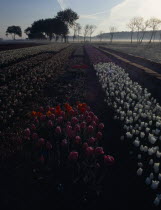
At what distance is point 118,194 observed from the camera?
168 inches

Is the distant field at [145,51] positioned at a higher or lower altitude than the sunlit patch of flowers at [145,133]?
lower

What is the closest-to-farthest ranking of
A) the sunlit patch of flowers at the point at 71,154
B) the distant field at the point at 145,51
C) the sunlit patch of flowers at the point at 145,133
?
the sunlit patch of flowers at the point at 71,154, the sunlit patch of flowers at the point at 145,133, the distant field at the point at 145,51

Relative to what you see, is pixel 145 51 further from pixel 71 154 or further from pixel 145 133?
pixel 71 154

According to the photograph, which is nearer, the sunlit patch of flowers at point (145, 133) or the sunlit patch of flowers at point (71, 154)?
the sunlit patch of flowers at point (71, 154)

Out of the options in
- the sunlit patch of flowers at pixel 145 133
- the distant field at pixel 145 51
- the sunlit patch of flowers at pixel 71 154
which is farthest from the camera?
the distant field at pixel 145 51

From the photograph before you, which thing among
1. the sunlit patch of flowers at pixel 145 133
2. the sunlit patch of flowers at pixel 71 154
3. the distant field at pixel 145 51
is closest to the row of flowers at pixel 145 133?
the sunlit patch of flowers at pixel 145 133

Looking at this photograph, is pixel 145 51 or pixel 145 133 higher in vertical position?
pixel 145 133

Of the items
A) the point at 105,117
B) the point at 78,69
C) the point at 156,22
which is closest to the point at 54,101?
the point at 105,117

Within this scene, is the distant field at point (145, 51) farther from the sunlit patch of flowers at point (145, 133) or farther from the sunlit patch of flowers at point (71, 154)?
the sunlit patch of flowers at point (71, 154)

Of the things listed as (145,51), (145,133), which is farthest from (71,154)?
(145,51)

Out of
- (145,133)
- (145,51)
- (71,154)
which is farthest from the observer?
(145,51)

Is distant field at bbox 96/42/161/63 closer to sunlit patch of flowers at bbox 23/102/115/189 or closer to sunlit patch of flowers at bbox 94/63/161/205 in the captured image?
sunlit patch of flowers at bbox 94/63/161/205

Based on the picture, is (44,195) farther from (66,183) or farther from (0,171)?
(0,171)

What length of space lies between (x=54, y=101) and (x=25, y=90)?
189cm
